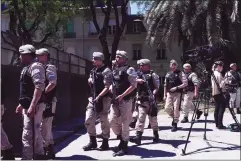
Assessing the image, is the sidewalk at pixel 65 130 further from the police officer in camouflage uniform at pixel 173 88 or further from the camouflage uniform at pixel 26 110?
the camouflage uniform at pixel 26 110

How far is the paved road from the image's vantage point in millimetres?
7355

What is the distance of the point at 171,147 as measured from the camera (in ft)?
27.2

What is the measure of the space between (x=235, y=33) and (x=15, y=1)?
13311mm

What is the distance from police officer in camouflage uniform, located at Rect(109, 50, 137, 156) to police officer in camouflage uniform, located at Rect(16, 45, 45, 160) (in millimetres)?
1719

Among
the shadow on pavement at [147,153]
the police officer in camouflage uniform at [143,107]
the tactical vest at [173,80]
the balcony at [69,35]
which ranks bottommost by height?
the shadow on pavement at [147,153]

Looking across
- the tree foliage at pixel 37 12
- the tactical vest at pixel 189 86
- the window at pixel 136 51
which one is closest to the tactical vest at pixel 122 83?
the tactical vest at pixel 189 86

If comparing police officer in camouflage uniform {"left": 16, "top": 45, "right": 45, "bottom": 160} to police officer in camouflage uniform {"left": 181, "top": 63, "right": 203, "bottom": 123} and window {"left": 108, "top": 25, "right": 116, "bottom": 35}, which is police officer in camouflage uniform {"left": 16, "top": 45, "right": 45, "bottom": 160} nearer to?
police officer in camouflage uniform {"left": 181, "top": 63, "right": 203, "bottom": 123}

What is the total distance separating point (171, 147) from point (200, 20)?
15545 mm

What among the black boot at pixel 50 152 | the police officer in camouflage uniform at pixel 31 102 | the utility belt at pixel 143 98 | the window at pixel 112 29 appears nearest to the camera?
the police officer in camouflage uniform at pixel 31 102

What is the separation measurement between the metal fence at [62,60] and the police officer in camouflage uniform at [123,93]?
2355mm

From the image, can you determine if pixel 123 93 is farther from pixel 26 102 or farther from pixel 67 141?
pixel 67 141

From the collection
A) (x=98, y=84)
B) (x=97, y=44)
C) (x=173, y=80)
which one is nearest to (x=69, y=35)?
(x=97, y=44)

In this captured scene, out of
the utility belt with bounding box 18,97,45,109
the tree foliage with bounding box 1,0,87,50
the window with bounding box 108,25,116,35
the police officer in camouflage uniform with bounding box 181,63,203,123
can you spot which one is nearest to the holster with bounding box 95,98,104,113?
the utility belt with bounding box 18,97,45,109

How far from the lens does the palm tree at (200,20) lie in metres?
21.6
